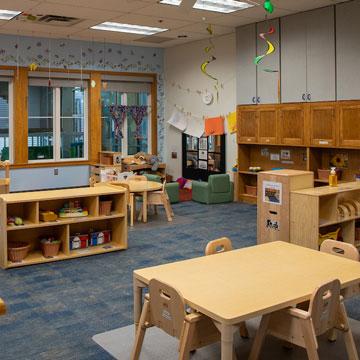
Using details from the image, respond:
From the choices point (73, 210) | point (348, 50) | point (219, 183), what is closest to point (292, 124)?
point (348, 50)

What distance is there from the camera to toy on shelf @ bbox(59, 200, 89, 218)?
609cm

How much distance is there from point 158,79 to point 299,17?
14.3ft

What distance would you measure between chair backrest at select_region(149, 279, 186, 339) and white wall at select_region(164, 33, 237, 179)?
23.9 feet

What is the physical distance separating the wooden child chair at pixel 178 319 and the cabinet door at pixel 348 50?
220 inches

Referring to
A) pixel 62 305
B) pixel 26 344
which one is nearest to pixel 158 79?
pixel 62 305

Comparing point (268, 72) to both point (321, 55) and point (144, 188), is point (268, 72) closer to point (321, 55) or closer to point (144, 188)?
point (321, 55)

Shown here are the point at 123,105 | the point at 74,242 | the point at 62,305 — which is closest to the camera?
the point at 62,305

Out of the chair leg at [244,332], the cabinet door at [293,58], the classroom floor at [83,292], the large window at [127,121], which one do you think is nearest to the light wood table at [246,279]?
the chair leg at [244,332]

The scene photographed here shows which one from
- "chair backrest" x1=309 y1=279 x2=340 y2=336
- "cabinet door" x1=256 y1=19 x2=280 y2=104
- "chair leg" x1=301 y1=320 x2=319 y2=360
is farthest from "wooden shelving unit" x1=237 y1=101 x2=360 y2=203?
"chair leg" x1=301 y1=320 x2=319 y2=360

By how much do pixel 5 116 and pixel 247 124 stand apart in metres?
4.75

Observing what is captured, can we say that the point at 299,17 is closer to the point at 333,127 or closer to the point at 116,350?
the point at 333,127

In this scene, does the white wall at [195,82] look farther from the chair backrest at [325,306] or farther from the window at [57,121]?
the chair backrest at [325,306]

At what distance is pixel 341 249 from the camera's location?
399 cm

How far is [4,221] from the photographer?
5.63m
